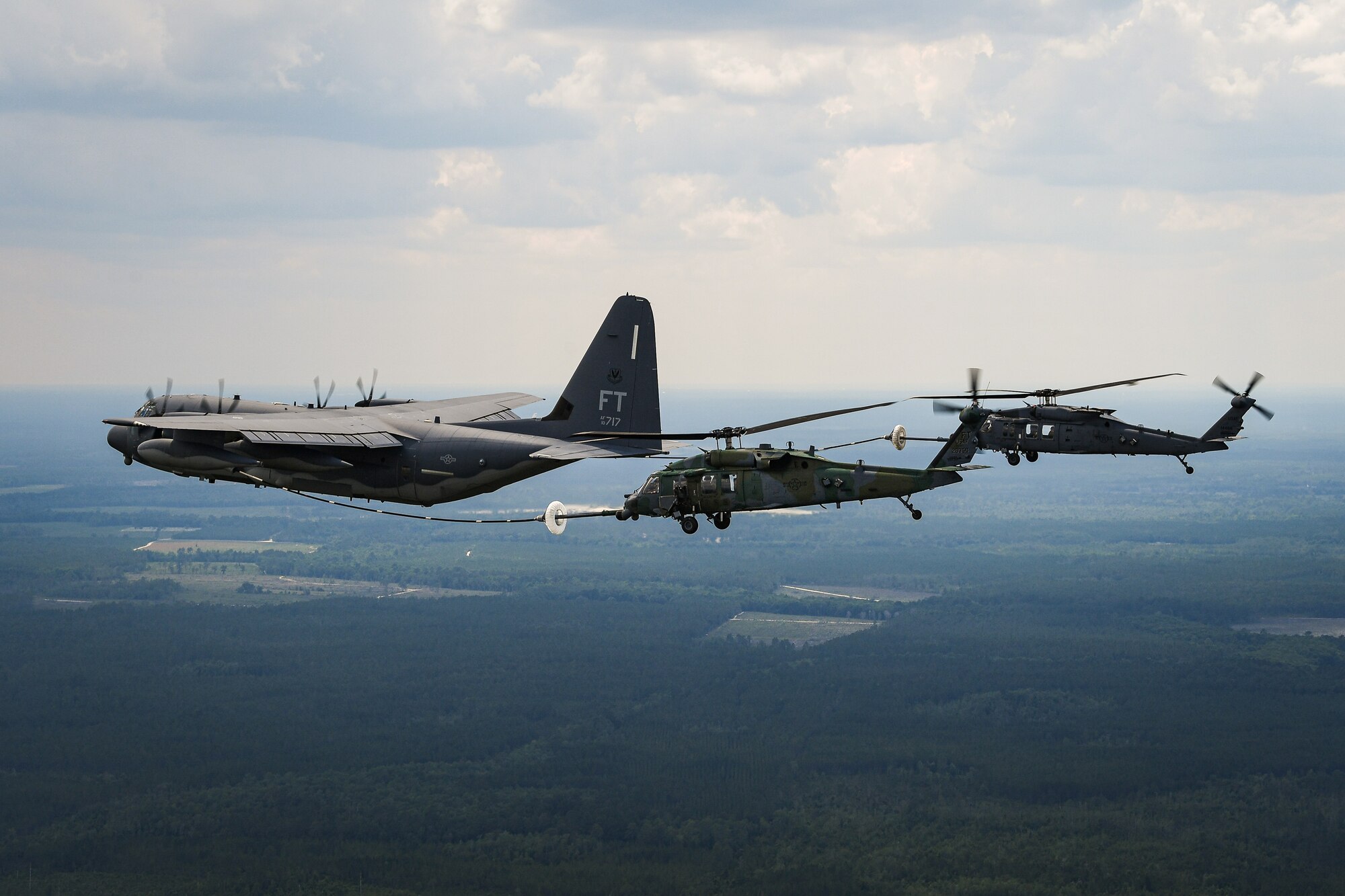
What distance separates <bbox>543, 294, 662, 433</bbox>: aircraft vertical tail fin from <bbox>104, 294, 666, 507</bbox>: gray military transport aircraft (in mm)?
49

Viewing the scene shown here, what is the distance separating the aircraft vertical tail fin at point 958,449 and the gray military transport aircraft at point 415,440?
12789 mm

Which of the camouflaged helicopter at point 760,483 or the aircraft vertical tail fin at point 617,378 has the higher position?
the aircraft vertical tail fin at point 617,378

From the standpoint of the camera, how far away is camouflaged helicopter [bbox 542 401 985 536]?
58531mm

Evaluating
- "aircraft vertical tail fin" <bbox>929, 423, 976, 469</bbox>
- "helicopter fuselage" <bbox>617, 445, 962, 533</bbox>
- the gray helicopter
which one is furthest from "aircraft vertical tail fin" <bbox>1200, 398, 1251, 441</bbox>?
"helicopter fuselage" <bbox>617, 445, 962, 533</bbox>

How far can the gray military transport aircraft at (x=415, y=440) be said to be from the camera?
67000mm

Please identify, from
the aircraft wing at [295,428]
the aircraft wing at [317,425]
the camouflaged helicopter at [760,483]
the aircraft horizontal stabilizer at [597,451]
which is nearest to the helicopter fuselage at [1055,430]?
the camouflaged helicopter at [760,483]

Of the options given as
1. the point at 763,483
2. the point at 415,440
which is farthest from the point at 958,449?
the point at 415,440

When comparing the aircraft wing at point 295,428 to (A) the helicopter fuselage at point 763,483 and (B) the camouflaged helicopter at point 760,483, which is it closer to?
(B) the camouflaged helicopter at point 760,483

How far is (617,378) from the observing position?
72.1 meters

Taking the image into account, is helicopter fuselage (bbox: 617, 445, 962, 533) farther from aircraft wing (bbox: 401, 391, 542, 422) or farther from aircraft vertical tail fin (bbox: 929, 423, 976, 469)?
aircraft wing (bbox: 401, 391, 542, 422)

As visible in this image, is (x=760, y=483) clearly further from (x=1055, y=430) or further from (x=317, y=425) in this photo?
(x=1055, y=430)

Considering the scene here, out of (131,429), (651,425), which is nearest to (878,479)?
(651,425)

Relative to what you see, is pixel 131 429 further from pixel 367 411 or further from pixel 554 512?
pixel 554 512

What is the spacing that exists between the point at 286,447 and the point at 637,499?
63.8 feet
